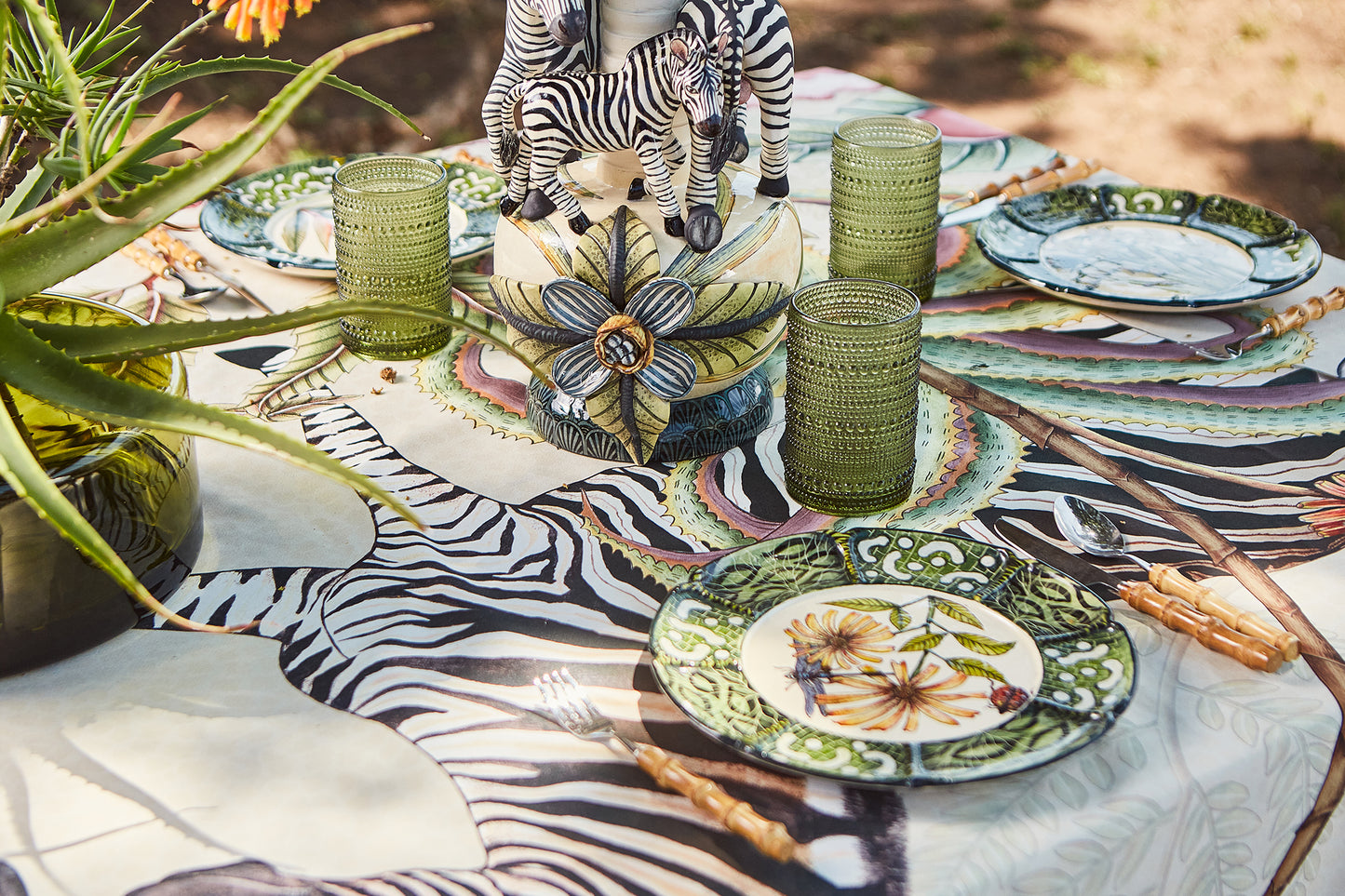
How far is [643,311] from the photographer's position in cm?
88

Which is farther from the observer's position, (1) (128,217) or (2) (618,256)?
(2) (618,256)

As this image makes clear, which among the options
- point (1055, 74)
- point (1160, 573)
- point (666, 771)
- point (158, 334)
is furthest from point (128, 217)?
point (1055, 74)

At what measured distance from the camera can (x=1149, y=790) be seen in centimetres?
64

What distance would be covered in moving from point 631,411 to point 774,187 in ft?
0.69

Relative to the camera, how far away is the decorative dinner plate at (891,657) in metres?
0.64

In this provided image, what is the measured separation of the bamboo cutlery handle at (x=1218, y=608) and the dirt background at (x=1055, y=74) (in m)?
2.67

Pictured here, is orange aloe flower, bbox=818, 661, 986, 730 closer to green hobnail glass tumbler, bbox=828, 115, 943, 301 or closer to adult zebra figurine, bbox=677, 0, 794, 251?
adult zebra figurine, bbox=677, 0, 794, 251

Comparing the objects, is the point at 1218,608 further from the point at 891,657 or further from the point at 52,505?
the point at 52,505

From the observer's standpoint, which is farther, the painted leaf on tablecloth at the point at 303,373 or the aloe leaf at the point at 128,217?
the painted leaf on tablecloth at the point at 303,373

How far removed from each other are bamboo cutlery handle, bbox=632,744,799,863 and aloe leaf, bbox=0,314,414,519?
0.18 meters

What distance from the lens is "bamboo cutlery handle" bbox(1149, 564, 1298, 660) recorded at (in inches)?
28.3

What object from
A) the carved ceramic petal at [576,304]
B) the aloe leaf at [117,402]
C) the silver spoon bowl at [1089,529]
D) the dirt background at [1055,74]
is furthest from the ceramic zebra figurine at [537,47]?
the dirt background at [1055,74]

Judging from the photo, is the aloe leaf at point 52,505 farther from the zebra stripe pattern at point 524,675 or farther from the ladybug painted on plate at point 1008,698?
the ladybug painted on plate at point 1008,698

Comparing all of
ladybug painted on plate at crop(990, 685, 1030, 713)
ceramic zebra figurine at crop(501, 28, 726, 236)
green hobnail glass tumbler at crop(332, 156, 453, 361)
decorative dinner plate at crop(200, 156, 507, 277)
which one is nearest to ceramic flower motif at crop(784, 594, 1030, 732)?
ladybug painted on plate at crop(990, 685, 1030, 713)
